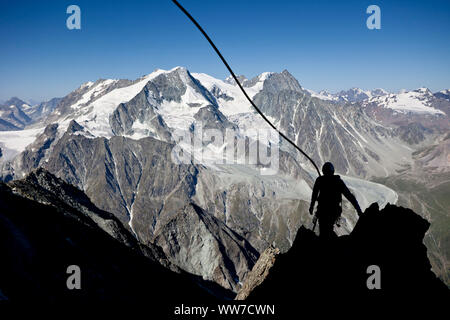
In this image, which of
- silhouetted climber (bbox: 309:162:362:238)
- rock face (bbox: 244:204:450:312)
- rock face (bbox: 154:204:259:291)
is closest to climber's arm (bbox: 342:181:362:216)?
silhouetted climber (bbox: 309:162:362:238)

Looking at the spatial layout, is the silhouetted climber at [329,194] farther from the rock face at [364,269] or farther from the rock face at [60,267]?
the rock face at [60,267]

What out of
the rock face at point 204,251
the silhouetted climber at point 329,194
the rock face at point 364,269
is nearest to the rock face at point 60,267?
the rock face at point 364,269

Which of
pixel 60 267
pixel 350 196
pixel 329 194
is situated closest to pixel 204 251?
pixel 60 267

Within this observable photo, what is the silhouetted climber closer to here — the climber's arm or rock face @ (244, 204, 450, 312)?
the climber's arm

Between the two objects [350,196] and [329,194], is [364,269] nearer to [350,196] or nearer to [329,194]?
[350,196]
